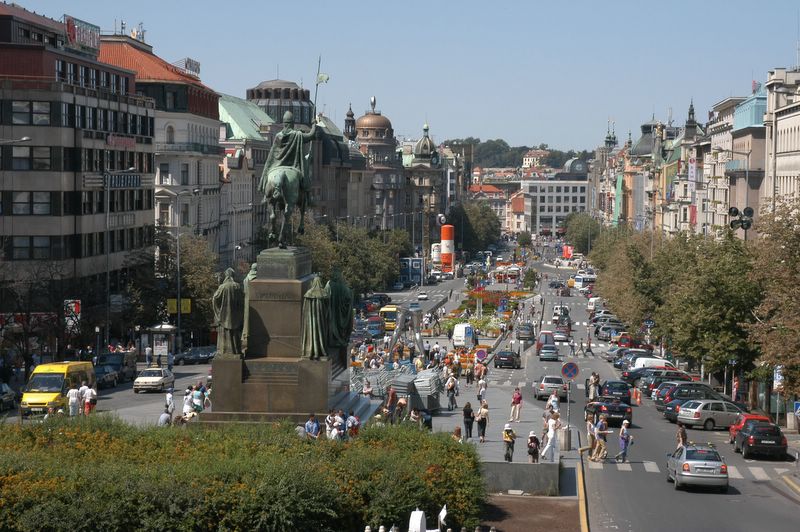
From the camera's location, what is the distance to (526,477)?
3622 cm

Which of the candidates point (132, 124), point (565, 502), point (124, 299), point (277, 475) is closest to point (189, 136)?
point (132, 124)

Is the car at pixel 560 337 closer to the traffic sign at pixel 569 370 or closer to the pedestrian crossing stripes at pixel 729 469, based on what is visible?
the traffic sign at pixel 569 370

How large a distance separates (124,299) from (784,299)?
40491mm

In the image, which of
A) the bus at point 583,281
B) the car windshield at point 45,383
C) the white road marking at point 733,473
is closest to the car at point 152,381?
the car windshield at point 45,383

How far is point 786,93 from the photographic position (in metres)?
91.2

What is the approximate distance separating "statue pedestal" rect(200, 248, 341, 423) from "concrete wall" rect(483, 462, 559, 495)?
16.1ft

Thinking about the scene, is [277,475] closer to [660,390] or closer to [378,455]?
[378,455]

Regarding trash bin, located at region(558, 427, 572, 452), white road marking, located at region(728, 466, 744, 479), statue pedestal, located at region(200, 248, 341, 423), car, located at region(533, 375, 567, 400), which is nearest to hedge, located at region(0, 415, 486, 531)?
statue pedestal, located at region(200, 248, 341, 423)

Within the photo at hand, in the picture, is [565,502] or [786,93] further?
[786,93]

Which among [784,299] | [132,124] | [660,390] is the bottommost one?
[660,390]

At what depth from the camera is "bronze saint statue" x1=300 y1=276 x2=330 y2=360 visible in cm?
3334

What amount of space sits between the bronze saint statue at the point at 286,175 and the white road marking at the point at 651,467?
1330cm

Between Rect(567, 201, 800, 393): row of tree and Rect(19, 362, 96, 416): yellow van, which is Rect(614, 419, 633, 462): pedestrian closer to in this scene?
Rect(567, 201, 800, 393): row of tree

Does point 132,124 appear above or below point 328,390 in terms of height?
above
